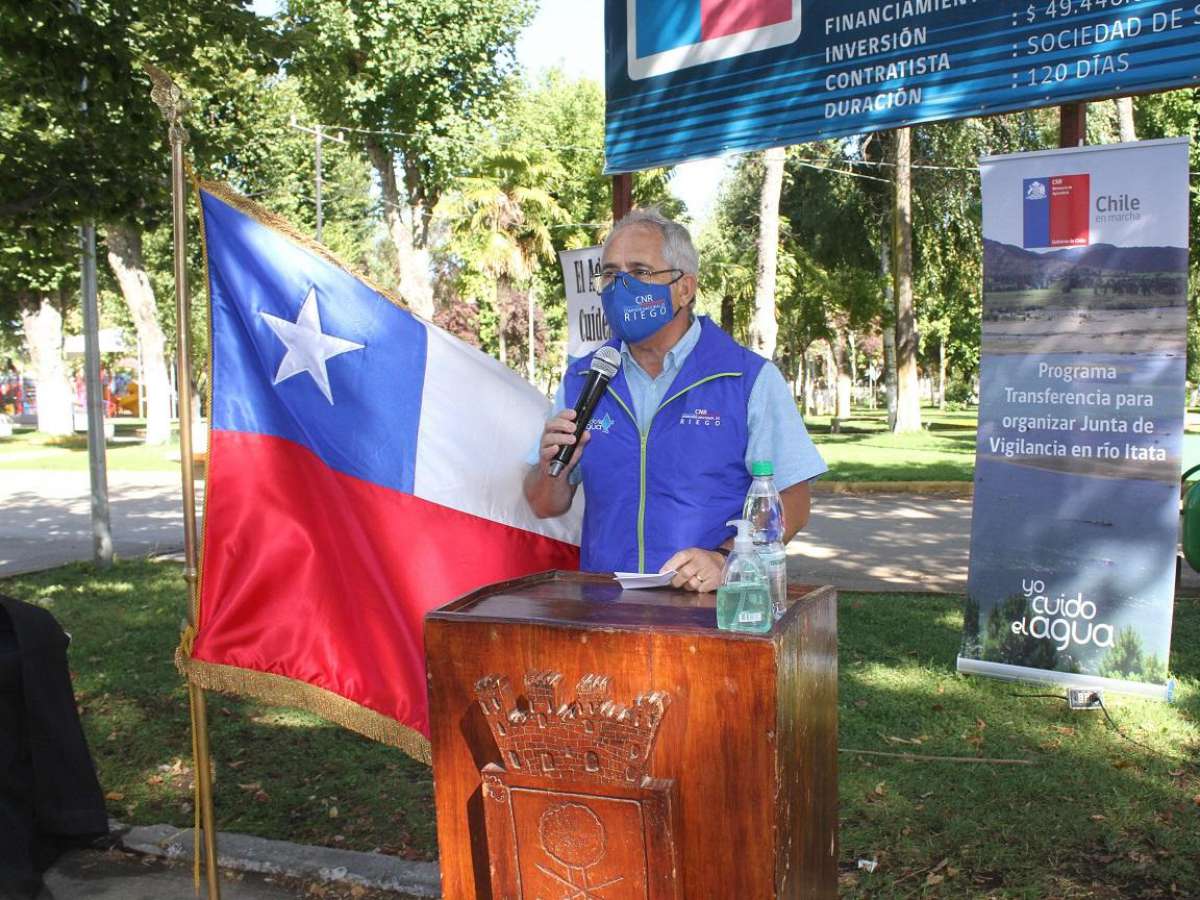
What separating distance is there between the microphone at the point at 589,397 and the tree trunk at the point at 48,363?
3609cm

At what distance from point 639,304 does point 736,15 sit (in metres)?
3.16

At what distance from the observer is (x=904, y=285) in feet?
87.7

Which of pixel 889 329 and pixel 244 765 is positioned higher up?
pixel 889 329

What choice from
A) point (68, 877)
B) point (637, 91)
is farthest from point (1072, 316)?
point (68, 877)

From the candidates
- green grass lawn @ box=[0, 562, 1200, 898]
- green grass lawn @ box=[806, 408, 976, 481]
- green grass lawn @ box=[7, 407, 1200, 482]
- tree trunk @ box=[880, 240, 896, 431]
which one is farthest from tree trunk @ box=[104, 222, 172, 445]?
green grass lawn @ box=[0, 562, 1200, 898]

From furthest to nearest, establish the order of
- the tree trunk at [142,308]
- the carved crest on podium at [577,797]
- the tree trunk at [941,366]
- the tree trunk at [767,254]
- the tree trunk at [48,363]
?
1. the tree trunk at [941,366]
2. the tree trunk at [48,363]
3. the tree trunk at [142,308]
4. the tree trunk at [767,254]
5. the carved crest on podium at [577,797]

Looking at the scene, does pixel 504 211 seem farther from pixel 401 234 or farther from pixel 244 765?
pixel 244 765

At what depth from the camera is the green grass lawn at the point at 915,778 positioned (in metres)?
3.92

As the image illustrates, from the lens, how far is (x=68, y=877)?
13.6ft

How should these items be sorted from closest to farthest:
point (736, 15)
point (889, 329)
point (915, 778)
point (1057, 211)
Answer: point (915, 778) < point (1057, 211) < point (736, 15) < point (889, 329)

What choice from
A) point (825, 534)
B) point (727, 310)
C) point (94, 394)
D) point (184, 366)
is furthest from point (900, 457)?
point (184, 366)

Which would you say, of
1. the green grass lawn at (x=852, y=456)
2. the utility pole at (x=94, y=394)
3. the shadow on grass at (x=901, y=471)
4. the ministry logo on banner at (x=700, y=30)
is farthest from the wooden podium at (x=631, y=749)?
the shadow on grass at (x=901, y=471)

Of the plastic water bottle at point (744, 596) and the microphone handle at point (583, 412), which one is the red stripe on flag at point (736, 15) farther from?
the plastic water bottle at point (744, 596)

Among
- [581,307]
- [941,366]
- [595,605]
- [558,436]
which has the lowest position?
[595,605]
